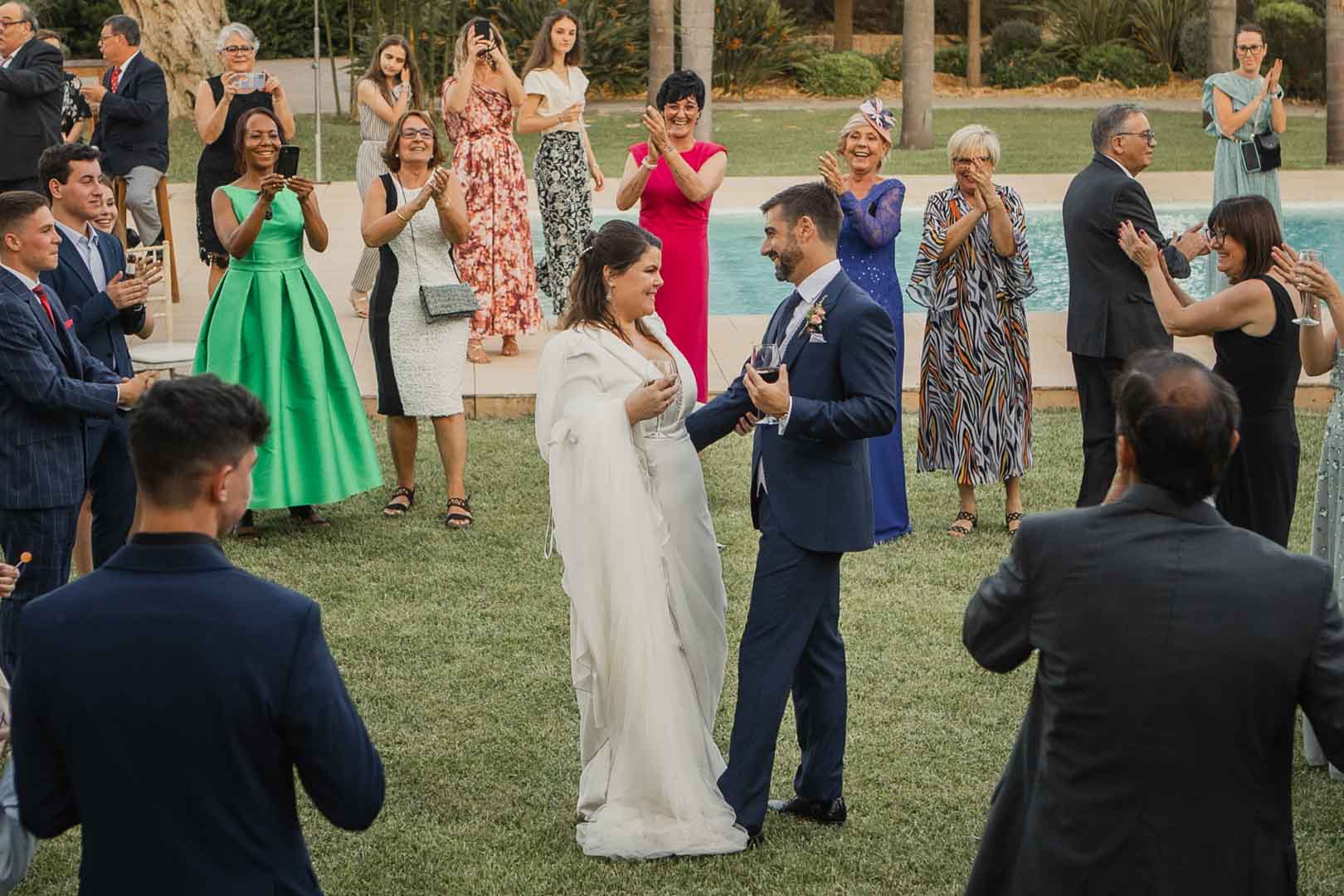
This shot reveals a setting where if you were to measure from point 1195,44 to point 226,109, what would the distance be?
23.6 meters

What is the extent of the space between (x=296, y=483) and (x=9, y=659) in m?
2.38

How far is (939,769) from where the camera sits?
5422 mm

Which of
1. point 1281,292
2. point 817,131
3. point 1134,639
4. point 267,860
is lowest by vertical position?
point 267,860

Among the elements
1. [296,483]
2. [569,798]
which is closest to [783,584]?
[569,798]

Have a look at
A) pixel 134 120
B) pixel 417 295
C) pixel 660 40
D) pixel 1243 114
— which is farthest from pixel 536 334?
pixel 660 40

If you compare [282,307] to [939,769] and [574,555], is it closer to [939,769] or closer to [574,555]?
[574,555]

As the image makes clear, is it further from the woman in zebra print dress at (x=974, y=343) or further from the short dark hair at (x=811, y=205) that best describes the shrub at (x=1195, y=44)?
the short dark hair at (x=811, y=205)

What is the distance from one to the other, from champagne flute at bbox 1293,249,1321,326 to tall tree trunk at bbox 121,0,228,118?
18.2 m

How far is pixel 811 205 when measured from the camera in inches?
187

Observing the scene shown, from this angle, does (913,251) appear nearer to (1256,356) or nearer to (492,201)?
(492,201)

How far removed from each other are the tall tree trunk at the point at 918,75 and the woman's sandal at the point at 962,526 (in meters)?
14.8

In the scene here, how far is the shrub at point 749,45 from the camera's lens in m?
29.8

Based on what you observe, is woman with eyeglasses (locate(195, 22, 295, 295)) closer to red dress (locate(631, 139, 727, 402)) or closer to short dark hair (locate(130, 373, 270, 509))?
red dress (locate(631, 139, 727, 402))

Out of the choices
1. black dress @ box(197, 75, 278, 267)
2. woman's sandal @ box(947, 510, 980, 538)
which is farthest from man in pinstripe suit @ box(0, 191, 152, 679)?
black dress @ box(197, 75, 278, 267)
